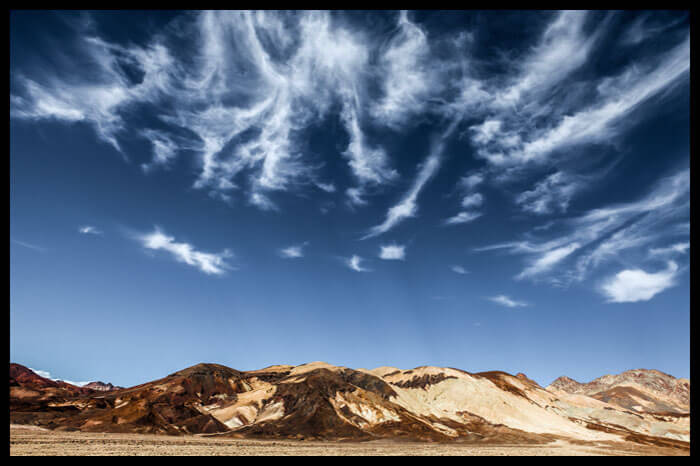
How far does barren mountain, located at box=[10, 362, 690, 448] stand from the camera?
82.1m

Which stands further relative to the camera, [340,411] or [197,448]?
[340,411]

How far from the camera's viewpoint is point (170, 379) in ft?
366

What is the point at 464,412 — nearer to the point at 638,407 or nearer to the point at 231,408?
the point at 231,408

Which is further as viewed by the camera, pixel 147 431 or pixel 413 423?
pixel 413 423

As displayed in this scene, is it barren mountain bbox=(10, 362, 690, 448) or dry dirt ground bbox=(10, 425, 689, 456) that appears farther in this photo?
barren mountain bbox=(10, 362, 690, 448)

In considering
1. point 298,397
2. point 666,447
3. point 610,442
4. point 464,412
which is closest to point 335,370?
point 298,397

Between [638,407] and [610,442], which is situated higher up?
[610,442]

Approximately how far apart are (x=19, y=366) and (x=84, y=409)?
11072cm

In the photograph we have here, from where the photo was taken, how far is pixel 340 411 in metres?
92.9

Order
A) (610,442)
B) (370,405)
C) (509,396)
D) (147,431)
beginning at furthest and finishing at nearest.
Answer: (509,396), (370,405), (610,442), (147,431)

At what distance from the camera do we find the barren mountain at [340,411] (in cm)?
8206

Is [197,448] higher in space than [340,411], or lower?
higher

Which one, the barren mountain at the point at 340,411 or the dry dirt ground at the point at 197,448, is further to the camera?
the barren mountain at the point at 340,411
